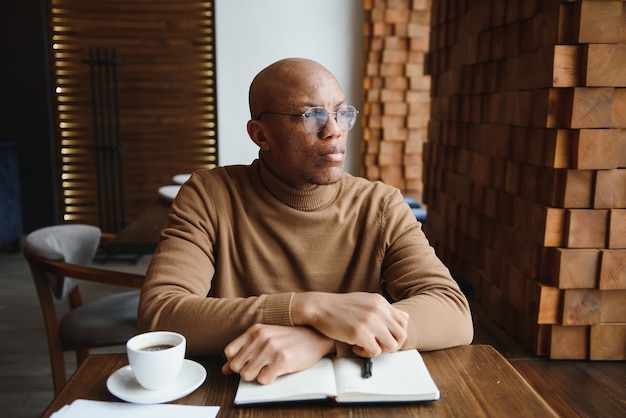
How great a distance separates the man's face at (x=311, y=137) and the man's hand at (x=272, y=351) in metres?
0.47

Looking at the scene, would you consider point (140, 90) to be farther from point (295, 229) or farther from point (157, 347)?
point (157, 347)

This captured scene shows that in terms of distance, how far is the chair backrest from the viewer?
7.00 ft

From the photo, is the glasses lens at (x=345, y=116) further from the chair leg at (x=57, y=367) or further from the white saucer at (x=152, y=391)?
the chair leg at (x=57, y=367)

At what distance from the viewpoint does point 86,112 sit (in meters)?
5.56

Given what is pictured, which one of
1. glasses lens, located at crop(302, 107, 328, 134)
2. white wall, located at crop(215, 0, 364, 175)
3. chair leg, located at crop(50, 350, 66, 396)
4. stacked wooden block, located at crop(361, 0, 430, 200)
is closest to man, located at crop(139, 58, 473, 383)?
glasses lens, located at crop(302, 107, 328, 134)

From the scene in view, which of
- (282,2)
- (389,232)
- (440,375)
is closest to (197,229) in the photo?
(389,232)

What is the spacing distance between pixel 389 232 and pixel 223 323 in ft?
1.83

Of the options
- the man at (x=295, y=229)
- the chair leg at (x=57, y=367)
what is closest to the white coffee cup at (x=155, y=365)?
the man at (x=295, y=229)

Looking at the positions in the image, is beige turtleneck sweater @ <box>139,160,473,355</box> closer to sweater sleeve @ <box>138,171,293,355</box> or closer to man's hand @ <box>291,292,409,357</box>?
sweater sleeve @ <box>138,171,293,355</box>

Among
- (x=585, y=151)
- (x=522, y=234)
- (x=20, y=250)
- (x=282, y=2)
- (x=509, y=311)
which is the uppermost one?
(x=282, y=2)

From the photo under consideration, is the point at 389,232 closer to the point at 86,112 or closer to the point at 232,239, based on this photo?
the point at 232,239

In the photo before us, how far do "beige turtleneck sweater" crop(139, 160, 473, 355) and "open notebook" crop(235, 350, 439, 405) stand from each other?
35 centimetres

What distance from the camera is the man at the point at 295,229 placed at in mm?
Result: 1305

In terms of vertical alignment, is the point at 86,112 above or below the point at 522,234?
above
